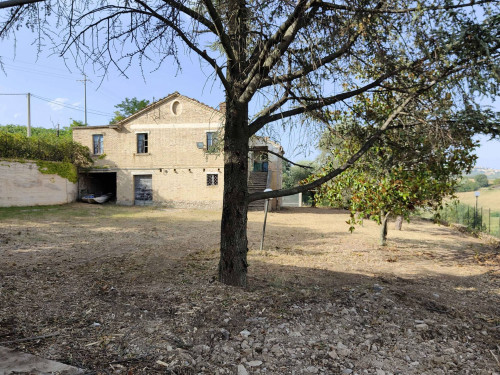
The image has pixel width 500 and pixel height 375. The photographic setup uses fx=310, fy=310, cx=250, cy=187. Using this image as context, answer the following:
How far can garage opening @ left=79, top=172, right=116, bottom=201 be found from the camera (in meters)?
24.6

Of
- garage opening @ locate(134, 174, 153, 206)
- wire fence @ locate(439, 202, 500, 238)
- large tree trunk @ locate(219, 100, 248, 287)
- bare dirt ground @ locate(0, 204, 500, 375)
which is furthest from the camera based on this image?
garage opening @ locate(134, 174, 153, 206)

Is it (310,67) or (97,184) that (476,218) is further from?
(97,184)

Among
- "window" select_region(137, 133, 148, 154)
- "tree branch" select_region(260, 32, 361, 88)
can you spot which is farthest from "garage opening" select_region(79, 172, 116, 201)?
"tree branch" select_region(260, 32, 361, 88)

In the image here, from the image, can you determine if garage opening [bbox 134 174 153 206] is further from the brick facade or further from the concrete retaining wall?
the concrete retaining wall

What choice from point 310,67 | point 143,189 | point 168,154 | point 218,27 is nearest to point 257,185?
point 168,154

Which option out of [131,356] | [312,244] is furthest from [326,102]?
[312,244]

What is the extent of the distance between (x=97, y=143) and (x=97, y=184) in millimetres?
3823

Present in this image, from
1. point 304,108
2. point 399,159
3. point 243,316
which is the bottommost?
point 243,316

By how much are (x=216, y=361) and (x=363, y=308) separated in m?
2.22

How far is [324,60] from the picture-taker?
443 cm

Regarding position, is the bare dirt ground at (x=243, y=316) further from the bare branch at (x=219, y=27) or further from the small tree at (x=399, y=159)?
the bare branch at (x=219, y=27)

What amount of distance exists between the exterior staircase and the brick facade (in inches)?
97.0

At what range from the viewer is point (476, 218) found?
1800 centimetres

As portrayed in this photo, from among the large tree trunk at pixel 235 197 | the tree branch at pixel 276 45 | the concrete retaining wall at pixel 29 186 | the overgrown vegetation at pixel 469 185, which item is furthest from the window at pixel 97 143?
the overgrown vegetation at pixel 469 185
